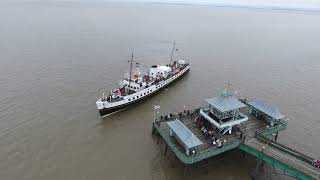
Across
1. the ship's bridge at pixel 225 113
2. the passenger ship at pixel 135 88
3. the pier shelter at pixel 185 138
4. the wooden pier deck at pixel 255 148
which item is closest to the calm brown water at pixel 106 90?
the passenger ship at pixel 135 88

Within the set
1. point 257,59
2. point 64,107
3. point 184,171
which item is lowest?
point 184,171

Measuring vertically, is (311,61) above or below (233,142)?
above

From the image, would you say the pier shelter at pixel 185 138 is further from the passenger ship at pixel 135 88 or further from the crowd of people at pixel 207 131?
the passenger ship at pixel 135 88

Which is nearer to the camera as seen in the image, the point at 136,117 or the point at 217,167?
the point at 217,167

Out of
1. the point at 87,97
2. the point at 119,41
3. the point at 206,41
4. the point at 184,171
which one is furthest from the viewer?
the point at 206,41

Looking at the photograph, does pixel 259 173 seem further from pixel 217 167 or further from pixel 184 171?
pixel 184 171

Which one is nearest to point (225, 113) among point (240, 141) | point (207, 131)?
point (207, 131)

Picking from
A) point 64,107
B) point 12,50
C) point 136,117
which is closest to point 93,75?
point 64,107
